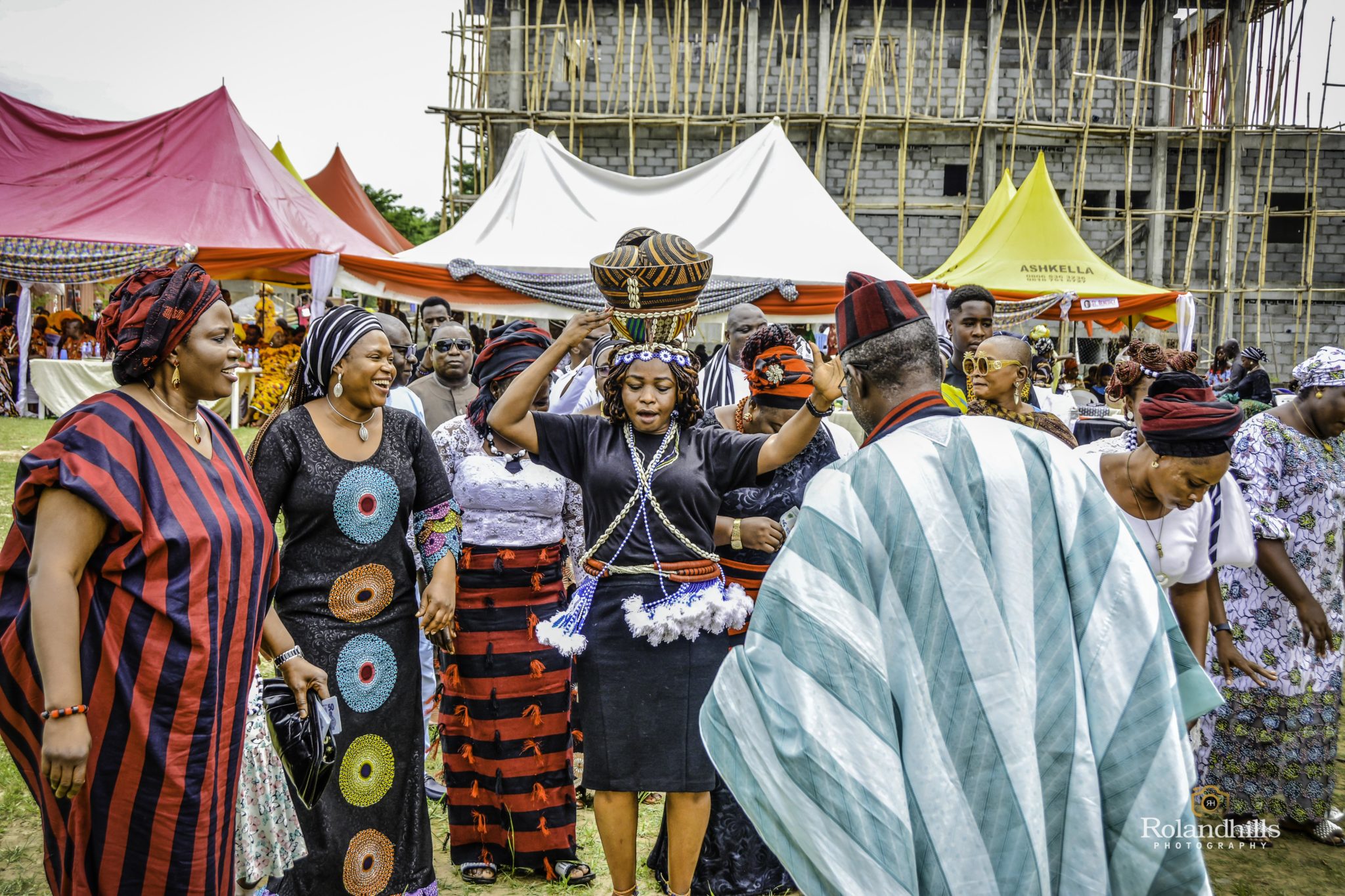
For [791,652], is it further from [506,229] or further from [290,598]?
[506,229]

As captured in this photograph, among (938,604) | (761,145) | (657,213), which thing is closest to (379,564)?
(938,604)

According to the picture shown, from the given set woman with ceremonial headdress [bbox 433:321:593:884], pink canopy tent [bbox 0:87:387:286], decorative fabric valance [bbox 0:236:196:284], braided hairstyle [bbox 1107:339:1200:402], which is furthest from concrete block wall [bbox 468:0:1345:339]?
woman with ceremonial headdress [bbox 433:321:593:884]

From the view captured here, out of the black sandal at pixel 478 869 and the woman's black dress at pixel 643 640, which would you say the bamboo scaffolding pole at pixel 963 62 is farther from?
the black sandal at pixel 478 869

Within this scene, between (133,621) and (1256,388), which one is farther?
(1256,388)

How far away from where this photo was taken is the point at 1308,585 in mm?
4336

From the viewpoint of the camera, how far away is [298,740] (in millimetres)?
2988

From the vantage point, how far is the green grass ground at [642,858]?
12.7 ft

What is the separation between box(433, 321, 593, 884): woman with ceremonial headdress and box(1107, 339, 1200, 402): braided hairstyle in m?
2.64

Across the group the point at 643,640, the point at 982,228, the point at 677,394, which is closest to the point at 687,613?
the point at 643,640

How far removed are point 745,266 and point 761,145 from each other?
2.35m

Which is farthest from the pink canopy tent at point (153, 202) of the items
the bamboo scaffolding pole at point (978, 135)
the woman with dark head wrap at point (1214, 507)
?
the bamboo scaffolding pole at point (978, 135)

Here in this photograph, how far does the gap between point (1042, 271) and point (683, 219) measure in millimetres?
5825

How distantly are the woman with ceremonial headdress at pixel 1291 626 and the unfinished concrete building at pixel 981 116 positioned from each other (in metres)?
17.0

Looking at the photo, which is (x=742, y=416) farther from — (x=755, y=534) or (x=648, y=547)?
(x=648, y=547)
